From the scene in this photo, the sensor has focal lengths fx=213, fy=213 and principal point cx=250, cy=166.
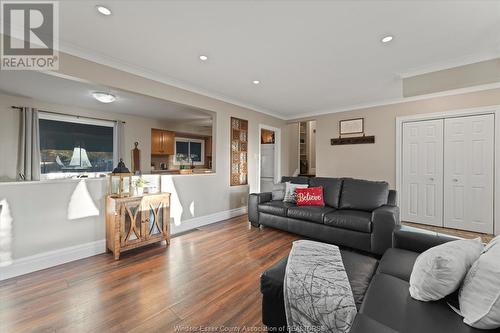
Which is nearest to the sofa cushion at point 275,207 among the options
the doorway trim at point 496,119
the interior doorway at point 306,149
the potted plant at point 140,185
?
the potted plant at point 140,185

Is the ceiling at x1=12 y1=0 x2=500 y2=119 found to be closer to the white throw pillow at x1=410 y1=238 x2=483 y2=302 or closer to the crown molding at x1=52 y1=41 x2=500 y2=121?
the crown molding at x1=52 y1=41 x2=500 y2=121

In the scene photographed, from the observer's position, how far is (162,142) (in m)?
6.04

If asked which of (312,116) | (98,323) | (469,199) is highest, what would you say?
(312,116)

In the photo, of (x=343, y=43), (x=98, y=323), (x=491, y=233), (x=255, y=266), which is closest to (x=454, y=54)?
(x=343, y=43)

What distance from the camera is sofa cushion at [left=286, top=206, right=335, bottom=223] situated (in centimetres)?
312

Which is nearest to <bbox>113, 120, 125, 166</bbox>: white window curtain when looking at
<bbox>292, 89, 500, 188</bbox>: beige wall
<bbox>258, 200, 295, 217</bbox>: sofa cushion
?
<bbox>258, 200, 295, 217</bbox>: sofa cushion

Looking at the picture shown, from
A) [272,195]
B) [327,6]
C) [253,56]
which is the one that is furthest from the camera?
[272,195]

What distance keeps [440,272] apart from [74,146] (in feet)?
20.2

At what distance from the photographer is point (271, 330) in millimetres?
1446

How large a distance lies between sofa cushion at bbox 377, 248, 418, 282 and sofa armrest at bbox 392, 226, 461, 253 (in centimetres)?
8

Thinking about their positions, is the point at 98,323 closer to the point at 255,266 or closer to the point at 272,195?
the point at 255,266

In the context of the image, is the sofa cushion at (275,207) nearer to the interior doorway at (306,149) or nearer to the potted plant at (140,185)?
the potted plant at (140,185)

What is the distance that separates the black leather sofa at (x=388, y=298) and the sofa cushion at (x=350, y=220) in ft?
2.50

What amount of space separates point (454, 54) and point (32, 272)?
17.9 feet
